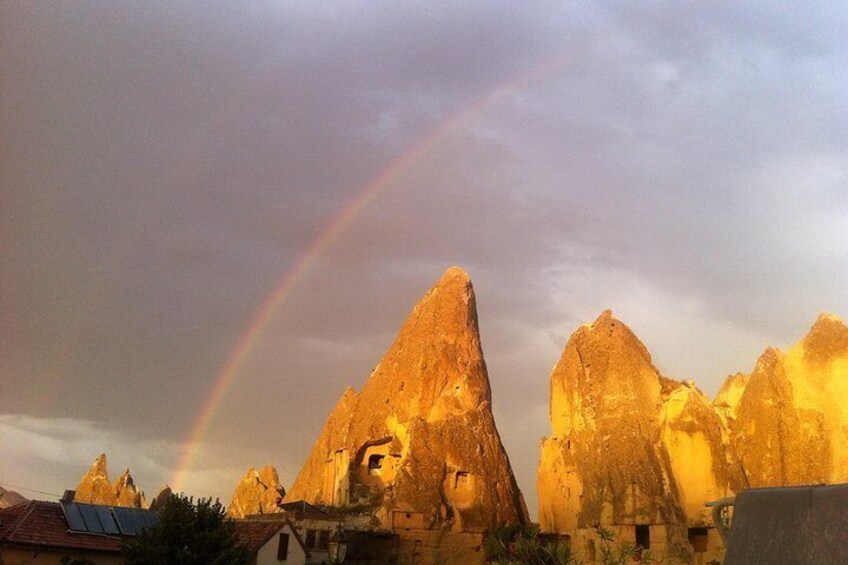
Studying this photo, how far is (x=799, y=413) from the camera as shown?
44.0 metres

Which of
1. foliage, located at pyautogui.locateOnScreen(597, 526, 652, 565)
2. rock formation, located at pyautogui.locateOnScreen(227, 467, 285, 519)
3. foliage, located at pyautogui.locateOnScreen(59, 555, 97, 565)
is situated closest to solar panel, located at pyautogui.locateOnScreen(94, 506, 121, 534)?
foliage, located at pyautogui.locateOnScreen(59, 555, 97, 565)

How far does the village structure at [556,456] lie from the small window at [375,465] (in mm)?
175

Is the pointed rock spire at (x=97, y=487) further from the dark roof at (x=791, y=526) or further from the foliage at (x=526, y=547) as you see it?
the dark roof at (x=791, y=526)

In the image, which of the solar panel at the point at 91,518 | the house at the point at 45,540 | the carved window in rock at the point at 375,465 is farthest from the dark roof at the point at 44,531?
the carved window in rock at the point at 375,465

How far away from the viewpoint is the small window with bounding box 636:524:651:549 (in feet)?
156

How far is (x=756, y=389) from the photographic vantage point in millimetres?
46281

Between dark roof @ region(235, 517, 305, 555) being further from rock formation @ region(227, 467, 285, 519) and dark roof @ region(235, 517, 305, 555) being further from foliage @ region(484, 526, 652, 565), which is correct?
rock formation @ region(227, 467, 285, 519)

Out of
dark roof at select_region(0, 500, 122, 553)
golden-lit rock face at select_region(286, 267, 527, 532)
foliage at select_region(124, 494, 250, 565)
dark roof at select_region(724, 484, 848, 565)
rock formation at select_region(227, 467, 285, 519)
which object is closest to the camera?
dark roof at select_region(724, 484, 848, 565)

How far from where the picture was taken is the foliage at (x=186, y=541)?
26375 mm

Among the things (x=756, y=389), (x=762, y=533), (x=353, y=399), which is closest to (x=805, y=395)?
(x=756, y=389)

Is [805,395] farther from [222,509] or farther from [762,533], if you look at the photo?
[762,533]

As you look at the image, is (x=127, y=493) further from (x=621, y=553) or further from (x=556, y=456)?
(x=621, y=553)

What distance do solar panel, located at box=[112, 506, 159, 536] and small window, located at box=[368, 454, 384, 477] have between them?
29714 mm

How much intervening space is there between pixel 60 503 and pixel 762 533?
29429 mm
